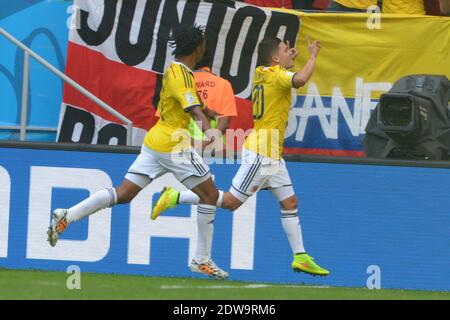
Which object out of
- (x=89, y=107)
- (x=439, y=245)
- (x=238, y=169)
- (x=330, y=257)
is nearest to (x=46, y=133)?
(x=89, y=107)

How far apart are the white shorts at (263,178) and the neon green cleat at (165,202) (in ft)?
1.81

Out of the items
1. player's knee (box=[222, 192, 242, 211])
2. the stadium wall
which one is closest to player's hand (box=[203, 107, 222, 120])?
player's knee (box=[222, 192, 242, 211])

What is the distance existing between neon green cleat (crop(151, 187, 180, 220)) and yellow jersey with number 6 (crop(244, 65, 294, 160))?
788 mm

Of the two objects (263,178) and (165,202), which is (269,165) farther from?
(165,202)

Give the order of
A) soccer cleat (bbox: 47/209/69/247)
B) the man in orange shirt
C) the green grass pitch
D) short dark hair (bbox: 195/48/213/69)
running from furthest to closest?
short dark hair (bbox: 195/48/213/69) → the man in orange shirt → soccer cleat (bbox: 47/209/69/247) → the green grass pitch

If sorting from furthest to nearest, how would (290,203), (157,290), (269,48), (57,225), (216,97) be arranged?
1. (216,97)
2. (269,48)
3. (290,203)
4. (57,225)
5. (157,290)

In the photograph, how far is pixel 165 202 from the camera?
11.4 metres

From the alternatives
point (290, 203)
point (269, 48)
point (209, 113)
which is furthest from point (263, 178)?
point (269, 48)

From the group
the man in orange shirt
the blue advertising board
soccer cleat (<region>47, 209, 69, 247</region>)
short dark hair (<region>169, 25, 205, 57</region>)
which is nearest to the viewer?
soccer cleat (<region>47, 209, 69, 247</region>)

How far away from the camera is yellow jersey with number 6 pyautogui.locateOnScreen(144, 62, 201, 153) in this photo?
1073 centimetres

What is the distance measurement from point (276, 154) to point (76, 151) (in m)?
2.00

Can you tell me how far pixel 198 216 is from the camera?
442 inches

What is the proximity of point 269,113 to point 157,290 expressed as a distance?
220 centimetres

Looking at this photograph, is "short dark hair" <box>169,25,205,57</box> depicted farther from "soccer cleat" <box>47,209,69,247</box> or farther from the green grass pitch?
the green grass pitch
